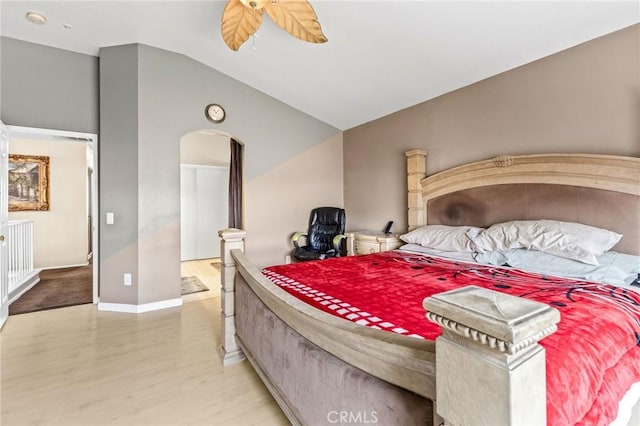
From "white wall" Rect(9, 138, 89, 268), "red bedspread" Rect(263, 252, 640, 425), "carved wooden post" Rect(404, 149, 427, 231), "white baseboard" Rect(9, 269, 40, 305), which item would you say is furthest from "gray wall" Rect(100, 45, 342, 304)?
"white wall" Rect(9, 138, 89, 268)

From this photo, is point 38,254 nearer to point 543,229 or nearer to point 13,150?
point 13,150

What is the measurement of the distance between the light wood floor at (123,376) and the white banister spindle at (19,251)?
148 cm

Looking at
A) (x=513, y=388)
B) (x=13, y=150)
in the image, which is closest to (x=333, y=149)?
(x=513, y=388)

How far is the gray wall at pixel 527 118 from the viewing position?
2191mm

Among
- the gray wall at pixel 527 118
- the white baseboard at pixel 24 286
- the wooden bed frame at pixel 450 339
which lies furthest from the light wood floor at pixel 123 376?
the gray wall at pixel 527 118

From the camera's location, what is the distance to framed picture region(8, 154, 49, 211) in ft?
17.1

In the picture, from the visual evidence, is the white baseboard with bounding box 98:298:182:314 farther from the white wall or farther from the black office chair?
the white wall

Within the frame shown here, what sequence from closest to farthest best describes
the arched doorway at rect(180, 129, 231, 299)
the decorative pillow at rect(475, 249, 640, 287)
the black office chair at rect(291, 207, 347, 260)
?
the decorative pillow at rect(475, 249, 640, 287), the black office chair at rect(291, 207, 347, 260), the arched doorway at rect(180, 129, 231, 299)

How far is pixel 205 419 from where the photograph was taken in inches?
65.0

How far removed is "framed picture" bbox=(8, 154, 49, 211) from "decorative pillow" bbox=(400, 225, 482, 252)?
628 centimetres

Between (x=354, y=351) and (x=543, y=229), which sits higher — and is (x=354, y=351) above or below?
below

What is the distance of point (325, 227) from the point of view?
4391 mm

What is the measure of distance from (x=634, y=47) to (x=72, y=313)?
546cm

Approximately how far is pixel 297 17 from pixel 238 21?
47 centimetres
